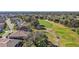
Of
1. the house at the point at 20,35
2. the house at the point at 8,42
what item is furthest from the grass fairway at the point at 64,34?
the house at the point at 8,42

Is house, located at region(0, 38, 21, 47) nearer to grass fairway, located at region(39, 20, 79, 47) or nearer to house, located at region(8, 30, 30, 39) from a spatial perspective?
house, located at region(8, 30, 30, 39)

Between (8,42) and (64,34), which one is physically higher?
(64,34)

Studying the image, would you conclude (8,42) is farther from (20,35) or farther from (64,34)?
(64,34)

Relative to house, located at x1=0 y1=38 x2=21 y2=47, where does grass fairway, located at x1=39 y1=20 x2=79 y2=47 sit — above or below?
above

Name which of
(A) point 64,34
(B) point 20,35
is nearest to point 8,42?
(B) point 20,35

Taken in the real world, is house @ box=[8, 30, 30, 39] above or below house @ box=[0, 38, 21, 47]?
above

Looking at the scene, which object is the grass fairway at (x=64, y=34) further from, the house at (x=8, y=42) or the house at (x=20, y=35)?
the house at (x=8, y=42)

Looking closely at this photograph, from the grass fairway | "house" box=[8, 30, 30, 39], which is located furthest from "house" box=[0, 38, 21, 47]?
the grass fairway
